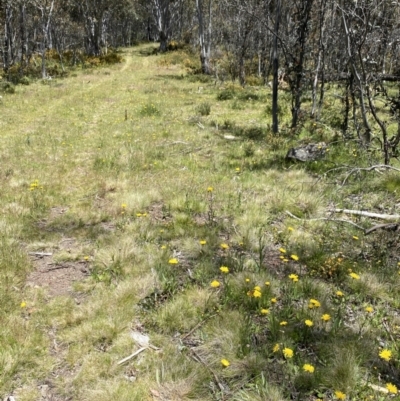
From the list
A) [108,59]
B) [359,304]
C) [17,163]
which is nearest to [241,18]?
[108,59]

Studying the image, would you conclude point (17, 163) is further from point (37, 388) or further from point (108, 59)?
point (108, 59)

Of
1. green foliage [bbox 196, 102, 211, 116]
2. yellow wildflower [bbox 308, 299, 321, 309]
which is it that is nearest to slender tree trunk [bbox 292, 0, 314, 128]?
green foliage [bbox 196, 102, 211, 116]

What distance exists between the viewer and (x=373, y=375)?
302 cm

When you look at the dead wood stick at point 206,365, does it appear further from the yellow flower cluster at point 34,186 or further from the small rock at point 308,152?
the small rock at point 308,152

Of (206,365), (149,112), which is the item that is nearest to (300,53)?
(149,112)

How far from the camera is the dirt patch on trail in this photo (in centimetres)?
420

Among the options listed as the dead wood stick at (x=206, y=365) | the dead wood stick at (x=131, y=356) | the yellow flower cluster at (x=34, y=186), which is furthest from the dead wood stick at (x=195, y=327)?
the yellow flower cluster at (x=34, y=186)

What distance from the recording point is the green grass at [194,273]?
304 centimetres

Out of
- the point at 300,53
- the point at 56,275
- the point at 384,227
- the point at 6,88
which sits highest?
the point at 300,53

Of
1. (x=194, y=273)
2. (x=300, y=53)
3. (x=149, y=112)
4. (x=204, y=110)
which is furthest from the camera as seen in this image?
(x=204, y=110)

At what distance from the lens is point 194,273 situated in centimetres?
436

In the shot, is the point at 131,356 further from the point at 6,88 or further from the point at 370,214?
the point at 6,88

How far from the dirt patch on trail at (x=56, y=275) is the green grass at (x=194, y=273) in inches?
1.8

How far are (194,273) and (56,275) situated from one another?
1.61 m
